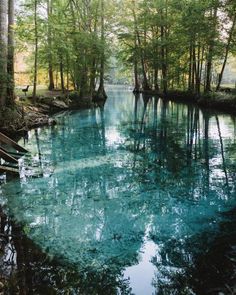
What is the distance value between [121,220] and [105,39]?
3152 centimetres

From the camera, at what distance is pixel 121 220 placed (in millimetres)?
6953

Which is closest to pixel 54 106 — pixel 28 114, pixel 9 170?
pixel 28 114

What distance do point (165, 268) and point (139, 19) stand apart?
41944mm

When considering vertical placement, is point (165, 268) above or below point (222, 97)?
below

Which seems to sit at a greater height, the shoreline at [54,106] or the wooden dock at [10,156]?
the shoreline at [54,106]

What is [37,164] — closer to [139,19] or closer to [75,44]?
[75,44]

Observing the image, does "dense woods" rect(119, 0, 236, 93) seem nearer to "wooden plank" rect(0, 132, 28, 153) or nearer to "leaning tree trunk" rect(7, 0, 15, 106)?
"leaning tree trunk" rect(7, 0, 15, 106)

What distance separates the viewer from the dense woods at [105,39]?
20.3m

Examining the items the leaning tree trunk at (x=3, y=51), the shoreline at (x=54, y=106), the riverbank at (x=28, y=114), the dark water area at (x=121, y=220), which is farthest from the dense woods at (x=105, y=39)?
the dark water area at (x=121, y=220)

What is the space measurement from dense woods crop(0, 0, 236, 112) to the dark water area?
15.8 ft

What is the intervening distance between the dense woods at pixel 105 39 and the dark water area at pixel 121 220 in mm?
4821

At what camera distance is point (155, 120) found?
21281 millimetres

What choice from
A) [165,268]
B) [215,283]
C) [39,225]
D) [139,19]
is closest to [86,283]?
[165,268]

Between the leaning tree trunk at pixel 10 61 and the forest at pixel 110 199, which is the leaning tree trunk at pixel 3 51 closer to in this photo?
the forest at pixel 110 199
